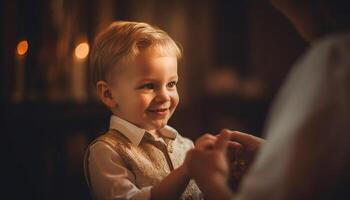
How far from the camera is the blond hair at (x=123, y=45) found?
97cm

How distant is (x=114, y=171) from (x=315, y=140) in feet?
1.52

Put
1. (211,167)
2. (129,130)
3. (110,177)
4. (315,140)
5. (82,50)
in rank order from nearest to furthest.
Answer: (315,140), (211,167), (110,177), (129,130), (82,50)

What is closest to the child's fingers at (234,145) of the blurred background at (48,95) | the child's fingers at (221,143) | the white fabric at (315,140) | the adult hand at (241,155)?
the adult hand at (241,155)

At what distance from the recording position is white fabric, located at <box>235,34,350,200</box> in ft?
1.97

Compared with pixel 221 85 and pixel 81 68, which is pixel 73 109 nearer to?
pixel 81 68

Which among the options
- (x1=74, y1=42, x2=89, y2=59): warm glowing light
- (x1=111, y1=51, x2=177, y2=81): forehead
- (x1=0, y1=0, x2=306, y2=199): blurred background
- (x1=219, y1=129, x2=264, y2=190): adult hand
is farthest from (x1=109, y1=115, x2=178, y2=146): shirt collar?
(x1=74, y1=42, x2=89, y2=59): warm glowing light

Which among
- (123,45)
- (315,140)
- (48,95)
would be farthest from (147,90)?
(48,95)

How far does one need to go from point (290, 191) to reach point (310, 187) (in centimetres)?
3

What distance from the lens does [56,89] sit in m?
2.20

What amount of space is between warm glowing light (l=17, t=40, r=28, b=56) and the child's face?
1215 millimetres

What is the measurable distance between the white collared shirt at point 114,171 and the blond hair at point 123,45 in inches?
5.4

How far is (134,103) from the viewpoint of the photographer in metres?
0.99

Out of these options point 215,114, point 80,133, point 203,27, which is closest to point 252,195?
point 80,133

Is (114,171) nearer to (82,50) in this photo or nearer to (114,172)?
(114,172)
